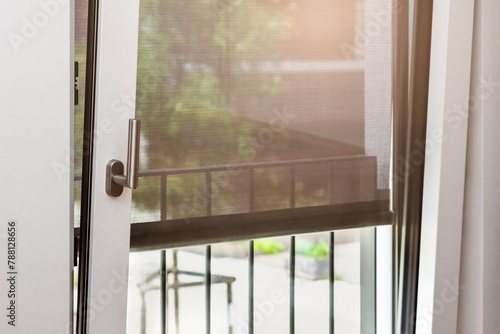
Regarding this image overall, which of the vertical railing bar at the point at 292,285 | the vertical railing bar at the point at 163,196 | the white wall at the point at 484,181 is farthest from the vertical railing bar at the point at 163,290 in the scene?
the white wall at the point at 484,181

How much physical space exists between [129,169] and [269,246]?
2.02 feet

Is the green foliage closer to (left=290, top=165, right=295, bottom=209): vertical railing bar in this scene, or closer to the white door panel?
(left=290, top=165, right=295, bottom=209): vertical railing bar

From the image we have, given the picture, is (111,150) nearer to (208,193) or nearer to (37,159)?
(37,159)

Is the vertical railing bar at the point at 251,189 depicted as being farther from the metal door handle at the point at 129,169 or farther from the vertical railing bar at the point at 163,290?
the metal door handle at the point at 129,169

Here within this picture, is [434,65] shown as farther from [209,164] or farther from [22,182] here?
[22,182]

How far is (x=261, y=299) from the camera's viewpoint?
1900 mm

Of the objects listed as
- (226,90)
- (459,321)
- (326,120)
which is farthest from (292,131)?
(459,321)

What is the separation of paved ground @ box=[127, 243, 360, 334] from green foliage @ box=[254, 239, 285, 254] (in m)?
0.02

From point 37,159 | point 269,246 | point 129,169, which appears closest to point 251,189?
point 269,246

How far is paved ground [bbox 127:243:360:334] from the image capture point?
68.2 inches

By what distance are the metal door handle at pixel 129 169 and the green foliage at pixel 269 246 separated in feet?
1.81

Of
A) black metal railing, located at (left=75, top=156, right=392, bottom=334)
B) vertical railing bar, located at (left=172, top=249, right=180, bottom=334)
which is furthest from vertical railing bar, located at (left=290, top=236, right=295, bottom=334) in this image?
vertical railing bar, located at (left=172, top=249, right=180, bottom=334)

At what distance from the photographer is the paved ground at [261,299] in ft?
5.69

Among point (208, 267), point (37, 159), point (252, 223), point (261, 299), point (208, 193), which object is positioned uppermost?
point (37, 159)
